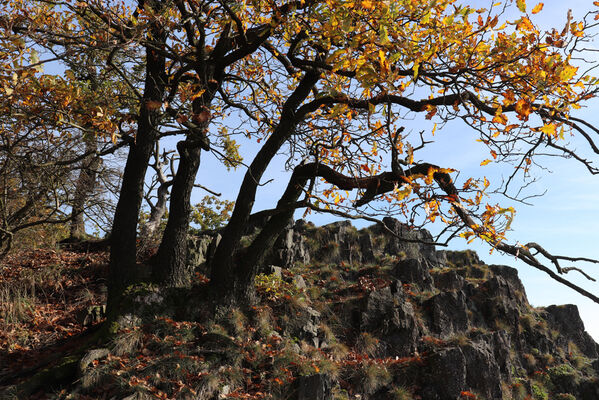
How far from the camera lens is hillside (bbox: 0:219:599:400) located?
6.70 metres

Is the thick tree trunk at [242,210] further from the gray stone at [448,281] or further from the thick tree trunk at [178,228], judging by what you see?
the gray stone at [448,281]

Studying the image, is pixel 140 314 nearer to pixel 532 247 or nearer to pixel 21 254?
pixel 21 254

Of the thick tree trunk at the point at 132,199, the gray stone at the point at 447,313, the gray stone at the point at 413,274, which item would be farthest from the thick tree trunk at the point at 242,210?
the gray stone at the point at 413,274

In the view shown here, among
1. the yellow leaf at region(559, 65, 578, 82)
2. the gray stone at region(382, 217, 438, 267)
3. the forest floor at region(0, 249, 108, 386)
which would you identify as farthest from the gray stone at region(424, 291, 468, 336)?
the forest floor at region(0, 249, 108, 386)

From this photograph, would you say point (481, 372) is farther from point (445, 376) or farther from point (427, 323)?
A: point (427, 323)

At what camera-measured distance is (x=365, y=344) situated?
9.52m

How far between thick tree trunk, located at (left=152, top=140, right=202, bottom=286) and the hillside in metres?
0.37

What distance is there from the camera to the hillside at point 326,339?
6703 mm

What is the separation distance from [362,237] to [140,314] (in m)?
8.63

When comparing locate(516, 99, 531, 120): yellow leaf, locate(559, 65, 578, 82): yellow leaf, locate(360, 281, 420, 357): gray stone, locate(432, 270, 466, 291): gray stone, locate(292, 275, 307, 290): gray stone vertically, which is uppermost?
locate(559, 65, 578, 82): yellow leaf

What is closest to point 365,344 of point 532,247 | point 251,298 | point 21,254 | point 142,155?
point 251,298

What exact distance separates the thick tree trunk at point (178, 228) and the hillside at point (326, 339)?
0.37 meters

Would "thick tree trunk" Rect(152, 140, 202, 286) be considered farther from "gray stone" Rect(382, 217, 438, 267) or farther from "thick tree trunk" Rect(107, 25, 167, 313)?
"gray stone" Rect(382, 217, 438, 267)

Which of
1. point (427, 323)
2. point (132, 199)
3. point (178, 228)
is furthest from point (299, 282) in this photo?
point (132, 199)
